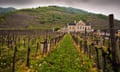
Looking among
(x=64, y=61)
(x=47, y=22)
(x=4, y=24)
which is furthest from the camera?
(x=47, y=22)

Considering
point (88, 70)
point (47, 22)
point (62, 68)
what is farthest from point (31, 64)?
point (47, 22)

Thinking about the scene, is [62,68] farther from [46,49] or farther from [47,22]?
[47,22]

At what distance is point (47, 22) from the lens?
19175 centimetres

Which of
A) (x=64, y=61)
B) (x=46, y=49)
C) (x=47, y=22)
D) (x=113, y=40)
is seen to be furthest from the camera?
(x=47, y=22)

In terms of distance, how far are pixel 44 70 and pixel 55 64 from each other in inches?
84.9

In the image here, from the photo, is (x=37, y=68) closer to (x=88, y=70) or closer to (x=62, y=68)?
(x=62, y=68)

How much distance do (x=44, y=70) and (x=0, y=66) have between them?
12.8 feet

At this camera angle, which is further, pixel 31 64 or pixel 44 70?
pixel 31 64

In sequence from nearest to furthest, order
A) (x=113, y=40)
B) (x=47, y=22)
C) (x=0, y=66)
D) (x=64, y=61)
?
(x=113, y=40), (x=0, y=66), (x=64, y=61), (x=47, y=22)

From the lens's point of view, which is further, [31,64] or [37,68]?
[31,64]

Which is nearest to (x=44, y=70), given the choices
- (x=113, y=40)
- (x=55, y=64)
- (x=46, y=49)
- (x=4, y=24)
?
(x=55, y=64)

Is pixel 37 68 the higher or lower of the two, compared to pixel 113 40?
lower

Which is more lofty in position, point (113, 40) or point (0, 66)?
point (113, 40)

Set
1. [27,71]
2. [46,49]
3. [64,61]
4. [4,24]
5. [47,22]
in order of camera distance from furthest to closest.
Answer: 1. [47,22]
2. [4,24]
3. [46,49]
4. [64,61]
5. [27,71]
